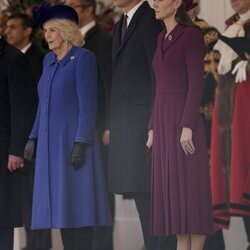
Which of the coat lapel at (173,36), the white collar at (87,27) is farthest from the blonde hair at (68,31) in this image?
the white collar at (87,27)

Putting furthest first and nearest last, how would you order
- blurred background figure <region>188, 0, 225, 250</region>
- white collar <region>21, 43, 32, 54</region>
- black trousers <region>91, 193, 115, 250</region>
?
white collar <region>21, 43, 32, 54</region>
black trousers <region>91, 193, 115, 250</region>
blurred background figure <region>188, 0, 225, 250</region>

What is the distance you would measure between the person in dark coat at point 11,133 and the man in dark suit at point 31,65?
0.54 meters

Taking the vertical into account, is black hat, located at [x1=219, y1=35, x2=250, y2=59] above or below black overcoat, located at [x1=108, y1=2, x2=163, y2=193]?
above

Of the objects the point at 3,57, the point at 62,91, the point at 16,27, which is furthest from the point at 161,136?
the point at 16,27

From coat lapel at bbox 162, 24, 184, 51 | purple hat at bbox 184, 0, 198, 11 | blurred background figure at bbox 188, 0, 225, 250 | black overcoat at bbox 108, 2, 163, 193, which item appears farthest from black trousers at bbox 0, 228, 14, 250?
purple hat at bbox 184, 0, 198, 11

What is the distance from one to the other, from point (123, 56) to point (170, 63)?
0.50 metres

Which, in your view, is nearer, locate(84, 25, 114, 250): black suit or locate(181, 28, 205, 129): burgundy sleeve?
locate(181, 28, 205, 129): burgundy sleeve

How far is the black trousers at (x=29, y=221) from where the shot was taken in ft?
32.4

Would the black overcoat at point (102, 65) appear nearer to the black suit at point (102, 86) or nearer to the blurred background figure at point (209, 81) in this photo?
the black suit at point (102, 86)

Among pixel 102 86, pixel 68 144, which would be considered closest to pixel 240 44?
pixel 102 86

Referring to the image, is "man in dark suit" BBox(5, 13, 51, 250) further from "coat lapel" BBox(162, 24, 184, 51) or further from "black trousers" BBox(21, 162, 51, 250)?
"coat lapel" BBox(162, 24, 184, 51)

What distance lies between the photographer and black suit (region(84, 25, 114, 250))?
8867 mm

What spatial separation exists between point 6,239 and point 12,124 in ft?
2.43

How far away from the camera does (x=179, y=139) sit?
7.82 metres
